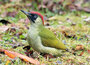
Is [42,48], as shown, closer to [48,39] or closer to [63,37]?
[48,39]

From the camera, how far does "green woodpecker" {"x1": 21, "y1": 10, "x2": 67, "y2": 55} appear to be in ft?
13.4

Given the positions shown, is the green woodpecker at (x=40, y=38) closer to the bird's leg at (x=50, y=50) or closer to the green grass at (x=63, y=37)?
the bird's leg at (x=50, y=50)

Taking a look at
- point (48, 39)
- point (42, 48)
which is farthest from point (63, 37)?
point (42, 48)

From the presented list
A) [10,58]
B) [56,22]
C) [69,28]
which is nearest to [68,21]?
[56,22]

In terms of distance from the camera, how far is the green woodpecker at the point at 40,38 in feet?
13.4

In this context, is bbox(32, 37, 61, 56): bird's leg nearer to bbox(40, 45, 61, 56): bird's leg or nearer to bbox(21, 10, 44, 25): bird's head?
bbox(40, 45, 61, 56): bird's leg

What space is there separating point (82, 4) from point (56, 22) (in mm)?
2366

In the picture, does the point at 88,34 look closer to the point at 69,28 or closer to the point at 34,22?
the point at 69,28

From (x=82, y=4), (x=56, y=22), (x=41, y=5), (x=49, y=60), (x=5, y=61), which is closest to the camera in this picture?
(x=5, y=61)

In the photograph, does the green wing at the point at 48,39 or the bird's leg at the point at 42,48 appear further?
the green wing at the point at 48,39

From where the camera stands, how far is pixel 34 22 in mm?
4250

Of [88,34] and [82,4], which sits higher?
[82,4]

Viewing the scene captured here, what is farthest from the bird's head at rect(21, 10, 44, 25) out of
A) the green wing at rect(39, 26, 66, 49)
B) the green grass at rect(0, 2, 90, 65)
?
the green grass at rect(0, 2, 90, 65)

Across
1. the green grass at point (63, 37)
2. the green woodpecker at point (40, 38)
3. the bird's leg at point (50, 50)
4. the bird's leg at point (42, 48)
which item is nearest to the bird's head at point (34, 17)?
the green woodpecker at point (40, 38)
